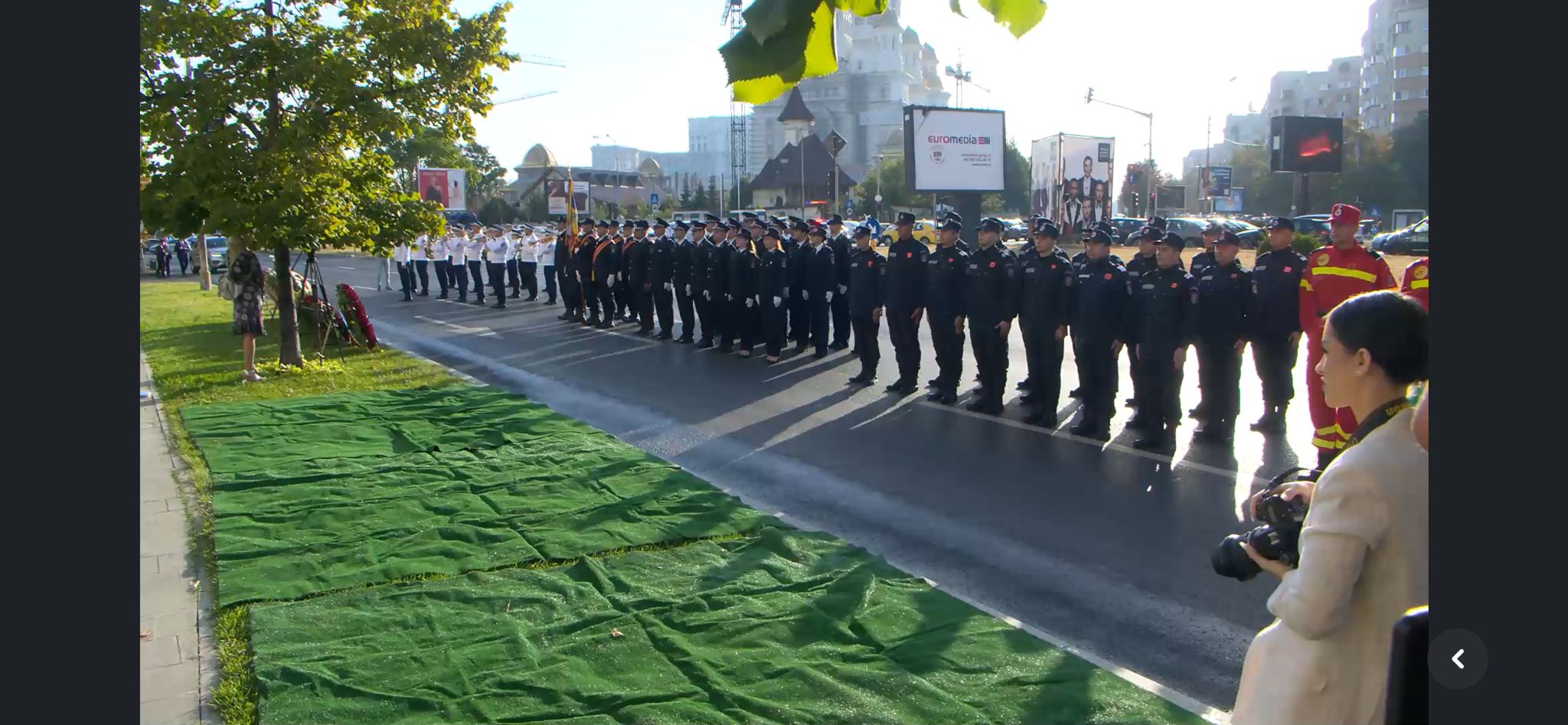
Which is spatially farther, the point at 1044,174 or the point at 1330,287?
the point at 1044,174

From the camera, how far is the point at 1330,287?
27.4ft

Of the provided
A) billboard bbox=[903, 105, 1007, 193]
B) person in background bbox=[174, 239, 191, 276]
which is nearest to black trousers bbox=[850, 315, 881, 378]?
billboard bbox=[903, 105, 1007, 193]

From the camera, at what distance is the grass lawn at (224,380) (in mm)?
4816

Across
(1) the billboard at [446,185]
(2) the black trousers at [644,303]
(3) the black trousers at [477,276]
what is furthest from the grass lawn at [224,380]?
(1) the billboard at [446,185]

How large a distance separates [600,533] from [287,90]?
323 inches

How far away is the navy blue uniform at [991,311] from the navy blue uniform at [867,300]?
5.64 feet

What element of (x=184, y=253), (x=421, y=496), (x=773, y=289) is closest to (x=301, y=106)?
(x=773, y=289)

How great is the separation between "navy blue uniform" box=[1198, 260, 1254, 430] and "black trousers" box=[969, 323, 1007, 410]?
6.31ft

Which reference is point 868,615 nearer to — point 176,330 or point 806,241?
point 806,241

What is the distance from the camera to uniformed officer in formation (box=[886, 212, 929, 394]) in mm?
11867

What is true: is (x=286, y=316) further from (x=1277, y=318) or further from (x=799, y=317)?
(x=1277, y=318)

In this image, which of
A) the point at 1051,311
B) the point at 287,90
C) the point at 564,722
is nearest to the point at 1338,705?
the point at 564,722

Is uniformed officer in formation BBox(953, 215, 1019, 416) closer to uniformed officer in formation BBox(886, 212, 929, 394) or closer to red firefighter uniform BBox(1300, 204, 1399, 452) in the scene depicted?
uniformed officer in formation BBox(886, 212, 929, 394)

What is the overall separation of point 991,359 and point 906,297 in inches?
54.7
